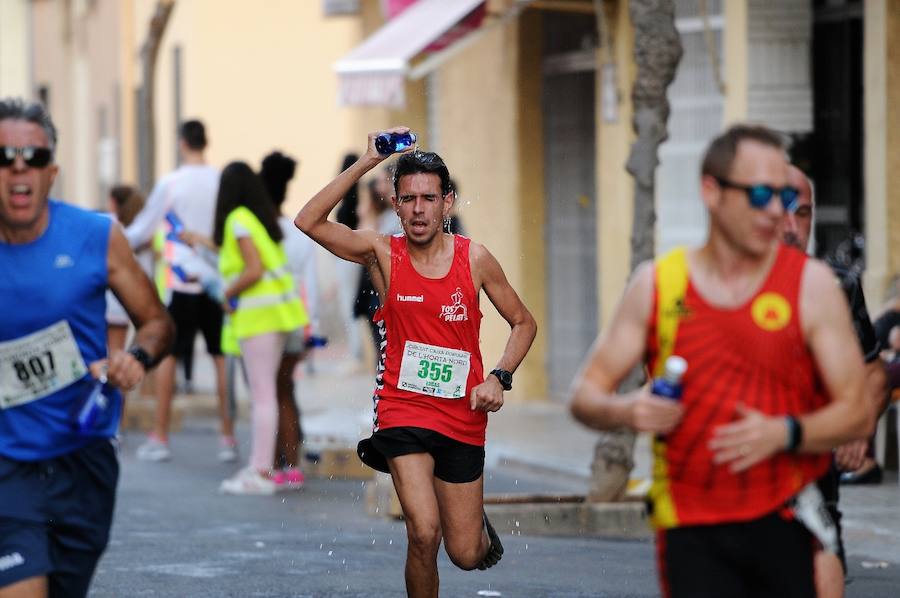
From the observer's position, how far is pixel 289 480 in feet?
42.2

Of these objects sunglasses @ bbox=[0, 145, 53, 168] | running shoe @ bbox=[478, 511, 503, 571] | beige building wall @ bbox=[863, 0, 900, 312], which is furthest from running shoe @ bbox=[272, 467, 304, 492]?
sunglasses @ bbox=[0, 145, 53, 168]

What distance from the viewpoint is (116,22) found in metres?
37.4

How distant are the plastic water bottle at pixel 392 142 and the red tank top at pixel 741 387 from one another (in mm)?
2610

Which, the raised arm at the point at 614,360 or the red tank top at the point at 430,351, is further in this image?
the red tank top at the point at 430,351

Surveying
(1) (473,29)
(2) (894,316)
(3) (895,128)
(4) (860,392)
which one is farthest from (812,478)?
(1) (473,29)

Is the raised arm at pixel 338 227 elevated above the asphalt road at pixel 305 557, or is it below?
above

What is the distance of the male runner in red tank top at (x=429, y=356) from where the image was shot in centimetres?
746

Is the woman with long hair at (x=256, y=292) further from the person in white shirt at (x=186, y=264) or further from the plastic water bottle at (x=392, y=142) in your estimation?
the plastic water bottle at (x=392, y=142)

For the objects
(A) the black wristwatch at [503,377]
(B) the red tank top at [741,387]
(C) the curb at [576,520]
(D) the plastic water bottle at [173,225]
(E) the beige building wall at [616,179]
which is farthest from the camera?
(E) the beige building wall at [616,179]

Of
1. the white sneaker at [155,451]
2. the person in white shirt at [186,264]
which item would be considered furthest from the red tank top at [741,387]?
the white sneaker at [155,451]

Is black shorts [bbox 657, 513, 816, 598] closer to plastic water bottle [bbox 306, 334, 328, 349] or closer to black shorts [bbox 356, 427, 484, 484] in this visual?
black shorts [bbox 356, 427, 484, 484]

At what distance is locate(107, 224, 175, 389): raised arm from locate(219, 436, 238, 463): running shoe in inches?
341

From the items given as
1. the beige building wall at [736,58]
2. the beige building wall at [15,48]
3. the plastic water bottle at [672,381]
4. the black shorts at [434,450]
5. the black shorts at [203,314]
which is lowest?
the black shorts at [434,450]

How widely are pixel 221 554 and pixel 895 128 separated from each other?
247 inches
